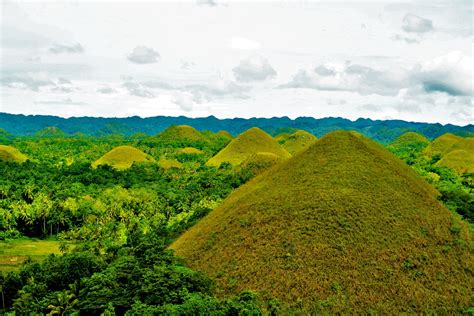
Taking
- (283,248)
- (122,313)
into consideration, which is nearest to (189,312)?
(122,313)

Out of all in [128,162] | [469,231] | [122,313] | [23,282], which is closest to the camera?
[122,313]

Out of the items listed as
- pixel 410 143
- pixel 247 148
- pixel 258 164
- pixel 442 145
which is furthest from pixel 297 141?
pixel 258 164

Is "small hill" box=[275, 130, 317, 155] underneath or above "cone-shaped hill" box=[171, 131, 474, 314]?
above

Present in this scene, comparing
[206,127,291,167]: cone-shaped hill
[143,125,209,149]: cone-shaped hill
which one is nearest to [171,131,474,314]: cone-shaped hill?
[206,127,291,167]: cone-shaped hill

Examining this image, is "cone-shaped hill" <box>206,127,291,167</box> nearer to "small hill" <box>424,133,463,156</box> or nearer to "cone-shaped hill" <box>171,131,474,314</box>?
"small hill" <box>424,133,463,156</box>

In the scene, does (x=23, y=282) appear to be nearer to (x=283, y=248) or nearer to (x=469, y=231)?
(x=283, y=248)

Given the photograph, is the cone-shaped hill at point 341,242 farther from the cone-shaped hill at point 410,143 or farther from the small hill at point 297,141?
the cone-shaped hill at point 410,143
